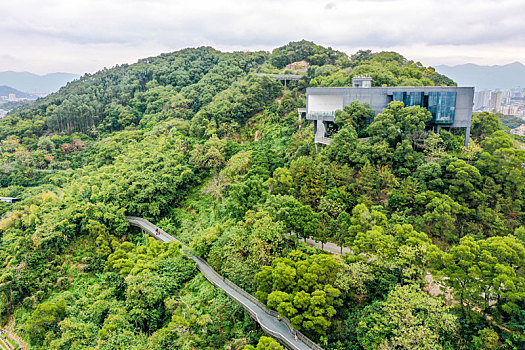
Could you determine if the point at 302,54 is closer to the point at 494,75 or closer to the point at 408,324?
the point at 408,324

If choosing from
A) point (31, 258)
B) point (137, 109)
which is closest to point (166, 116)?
point (137, 109)

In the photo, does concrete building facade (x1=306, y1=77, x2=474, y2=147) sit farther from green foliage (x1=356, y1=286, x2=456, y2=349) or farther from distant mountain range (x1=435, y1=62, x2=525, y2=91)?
distant mountain range (x1=435, y1=62, x2=525, y2=91)

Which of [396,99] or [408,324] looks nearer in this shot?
[408,324]

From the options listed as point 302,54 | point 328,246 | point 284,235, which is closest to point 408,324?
point 328,246

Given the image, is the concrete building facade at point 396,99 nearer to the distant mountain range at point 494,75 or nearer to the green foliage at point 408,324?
the green foliage at point 408,324

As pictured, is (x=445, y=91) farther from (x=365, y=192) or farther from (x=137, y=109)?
(x=137, y=109)

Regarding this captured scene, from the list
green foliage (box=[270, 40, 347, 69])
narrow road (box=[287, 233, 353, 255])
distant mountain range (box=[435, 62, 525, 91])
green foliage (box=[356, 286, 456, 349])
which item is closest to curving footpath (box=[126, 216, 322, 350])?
green foliage (box=[356, 286, 456, 349])

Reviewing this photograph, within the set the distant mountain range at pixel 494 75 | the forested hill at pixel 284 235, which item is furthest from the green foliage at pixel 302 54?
the distant mountain range at pixel 494 75
